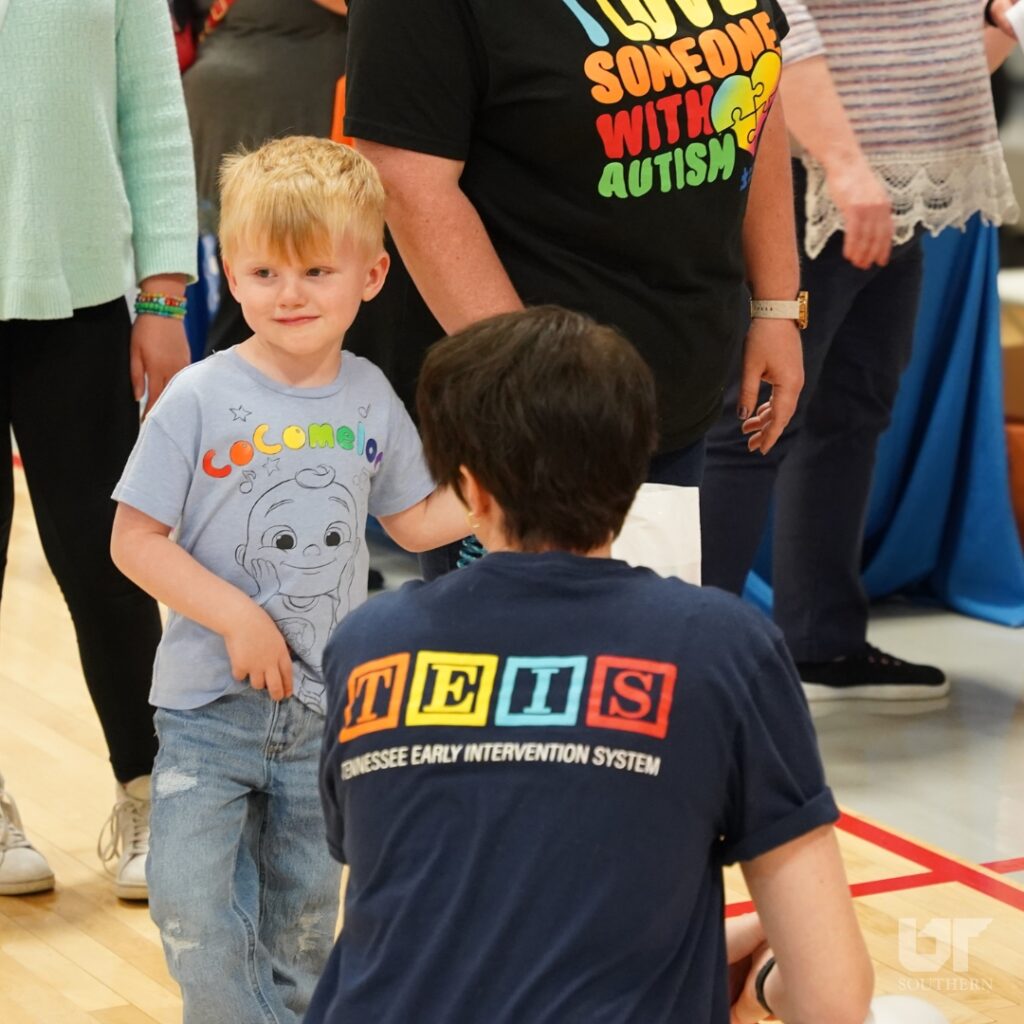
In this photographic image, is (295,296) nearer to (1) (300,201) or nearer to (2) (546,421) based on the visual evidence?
(1) (300,201)

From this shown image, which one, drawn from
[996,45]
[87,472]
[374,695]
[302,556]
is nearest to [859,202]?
[996,45]

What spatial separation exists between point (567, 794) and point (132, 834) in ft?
4.88

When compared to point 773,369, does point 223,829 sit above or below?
below

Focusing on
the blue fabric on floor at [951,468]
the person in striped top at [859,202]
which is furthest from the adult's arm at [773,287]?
the blue fabric on floor at [951,468]

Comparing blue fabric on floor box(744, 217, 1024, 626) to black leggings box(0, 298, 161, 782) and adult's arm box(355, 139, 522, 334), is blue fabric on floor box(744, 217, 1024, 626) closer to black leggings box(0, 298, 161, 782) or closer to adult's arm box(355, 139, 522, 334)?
black leggings box(0, 298, 161, 782)

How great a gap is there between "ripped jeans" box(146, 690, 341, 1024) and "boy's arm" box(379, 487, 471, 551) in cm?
22

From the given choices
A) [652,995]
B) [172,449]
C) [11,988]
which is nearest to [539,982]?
[652,995]

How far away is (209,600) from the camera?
172 centimetres

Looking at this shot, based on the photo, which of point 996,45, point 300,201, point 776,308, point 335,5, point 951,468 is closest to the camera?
point 300,201

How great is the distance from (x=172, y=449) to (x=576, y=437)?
2.09ft

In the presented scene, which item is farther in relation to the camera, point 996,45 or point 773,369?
point 996,45

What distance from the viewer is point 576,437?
122 cm

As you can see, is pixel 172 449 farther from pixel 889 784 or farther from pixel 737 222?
pixel 889 784

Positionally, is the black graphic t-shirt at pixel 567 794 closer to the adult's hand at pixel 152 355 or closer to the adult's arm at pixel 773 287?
the adult's arm at pixel 773 287
